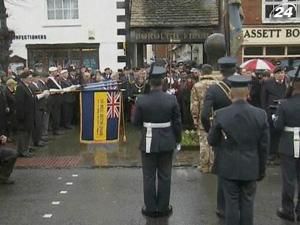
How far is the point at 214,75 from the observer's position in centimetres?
790

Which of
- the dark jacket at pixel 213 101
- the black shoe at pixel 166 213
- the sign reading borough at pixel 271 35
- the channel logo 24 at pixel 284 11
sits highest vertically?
the channel logo 24 at pixel 284 11

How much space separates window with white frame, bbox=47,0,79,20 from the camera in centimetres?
2328

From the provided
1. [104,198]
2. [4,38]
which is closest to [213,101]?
[104,198]

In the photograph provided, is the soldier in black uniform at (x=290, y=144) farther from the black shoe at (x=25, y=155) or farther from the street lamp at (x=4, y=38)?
the street lamp at (x=4, y=38)

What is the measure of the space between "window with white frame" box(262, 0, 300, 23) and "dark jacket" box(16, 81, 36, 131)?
48.6 ft

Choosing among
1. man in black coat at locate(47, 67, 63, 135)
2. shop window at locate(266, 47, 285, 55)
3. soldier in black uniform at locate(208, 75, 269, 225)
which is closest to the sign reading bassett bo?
shop window at locate(266, 47, 285, 55)

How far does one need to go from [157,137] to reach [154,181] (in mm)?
570

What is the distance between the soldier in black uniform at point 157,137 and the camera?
24.0 ft

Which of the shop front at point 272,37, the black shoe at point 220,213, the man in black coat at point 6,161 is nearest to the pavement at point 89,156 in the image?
the man in black coat at point 6,161

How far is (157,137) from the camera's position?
24.0 feet

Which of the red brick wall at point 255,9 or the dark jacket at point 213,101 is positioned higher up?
the red brick wall at point 255,9

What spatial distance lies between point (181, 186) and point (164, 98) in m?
2.19

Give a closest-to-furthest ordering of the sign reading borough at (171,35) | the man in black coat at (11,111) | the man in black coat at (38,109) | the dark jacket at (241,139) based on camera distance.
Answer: the dark jacket at (241,139) < the man in black coat at (11,111) < the man in black coat at (38,109) < the sign reading borough at (171,35)

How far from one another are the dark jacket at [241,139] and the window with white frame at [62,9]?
1800 cm
